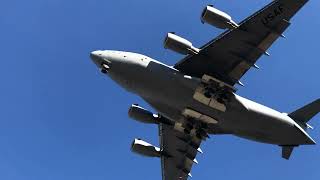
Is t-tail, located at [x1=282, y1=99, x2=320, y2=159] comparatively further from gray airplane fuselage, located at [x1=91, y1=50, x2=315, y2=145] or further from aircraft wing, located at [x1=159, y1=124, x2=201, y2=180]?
aircraft wing, located at [x1=159, y1=124, x2=201, y2=180]

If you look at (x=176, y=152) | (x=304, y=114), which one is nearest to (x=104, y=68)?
(x=176, y=152)

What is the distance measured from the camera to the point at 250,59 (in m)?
49.2

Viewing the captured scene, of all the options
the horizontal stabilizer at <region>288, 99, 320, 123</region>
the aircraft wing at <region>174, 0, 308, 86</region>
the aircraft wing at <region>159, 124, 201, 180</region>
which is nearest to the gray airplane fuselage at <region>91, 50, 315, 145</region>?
the horizontal stabilizer at <region>288, 99, 320, 123</region>

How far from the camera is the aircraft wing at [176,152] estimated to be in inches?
2240

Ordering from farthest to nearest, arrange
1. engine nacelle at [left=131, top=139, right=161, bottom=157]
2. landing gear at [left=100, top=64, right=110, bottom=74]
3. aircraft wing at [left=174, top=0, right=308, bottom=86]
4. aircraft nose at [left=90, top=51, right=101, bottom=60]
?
engine nacelle at [left=131, top=139, right=161, bottom=157]
aircraft nose at [left=90, top=51, right=101, bottom=60]
landing gear at [left=100, top=64, right=110, bottom=74]
aircraft wing at [left=174, top=0, right=308, bottom=86]

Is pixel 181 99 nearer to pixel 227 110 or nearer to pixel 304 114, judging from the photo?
pixel 227 110

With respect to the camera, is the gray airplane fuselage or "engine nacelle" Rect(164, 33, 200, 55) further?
the gray airplane fuselage

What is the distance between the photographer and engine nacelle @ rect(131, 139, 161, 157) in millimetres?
57844

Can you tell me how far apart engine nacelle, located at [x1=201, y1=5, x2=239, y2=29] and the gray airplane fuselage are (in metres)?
4.90

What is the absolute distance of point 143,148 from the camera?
190 ft

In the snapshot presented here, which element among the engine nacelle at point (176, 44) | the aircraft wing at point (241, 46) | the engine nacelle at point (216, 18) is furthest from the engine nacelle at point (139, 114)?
the engine nacelle at point (216, 18)

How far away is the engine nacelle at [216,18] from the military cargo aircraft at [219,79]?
78 mm

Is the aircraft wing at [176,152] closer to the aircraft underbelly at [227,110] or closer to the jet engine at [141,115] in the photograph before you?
the jet engine at [141,115]

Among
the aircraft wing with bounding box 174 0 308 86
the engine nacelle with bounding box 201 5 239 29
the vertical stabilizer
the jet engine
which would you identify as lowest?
the vertical stabilizer
